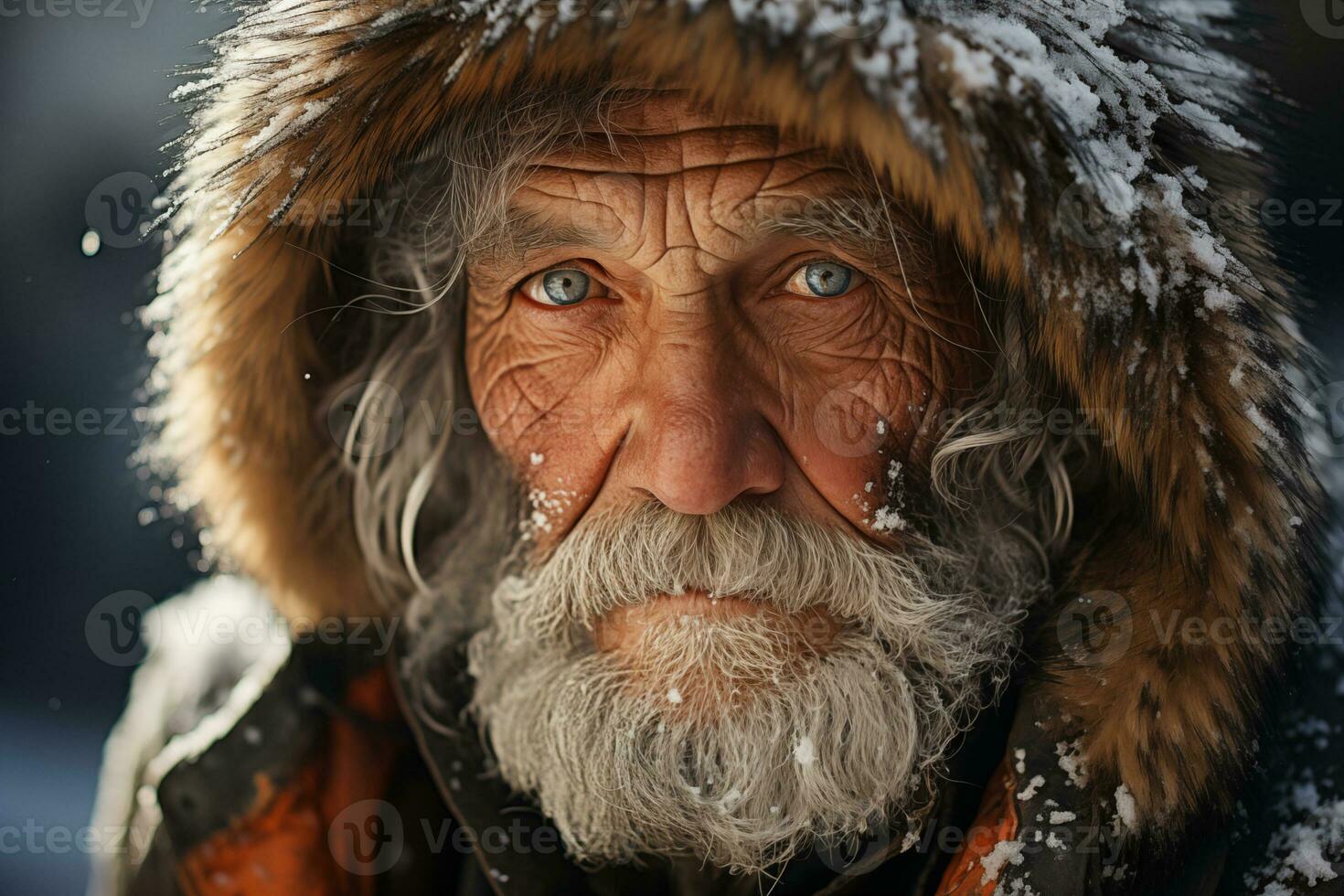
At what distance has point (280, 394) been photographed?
1.90 meters

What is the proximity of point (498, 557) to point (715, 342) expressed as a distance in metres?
0.72

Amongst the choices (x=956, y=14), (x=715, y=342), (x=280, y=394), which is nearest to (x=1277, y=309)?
(x=956, y=14)

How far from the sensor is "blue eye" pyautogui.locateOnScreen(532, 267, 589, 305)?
1579 millimetres

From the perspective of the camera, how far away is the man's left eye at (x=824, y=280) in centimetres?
150

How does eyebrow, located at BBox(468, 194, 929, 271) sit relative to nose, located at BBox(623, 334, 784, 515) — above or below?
above

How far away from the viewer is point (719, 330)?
1447 millimetres

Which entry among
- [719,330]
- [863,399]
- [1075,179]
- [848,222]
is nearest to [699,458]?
[719,330]

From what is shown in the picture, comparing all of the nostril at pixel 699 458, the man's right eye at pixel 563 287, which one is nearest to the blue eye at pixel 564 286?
the man's right eye at pixel 563 287

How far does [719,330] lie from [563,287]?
1.01 ft

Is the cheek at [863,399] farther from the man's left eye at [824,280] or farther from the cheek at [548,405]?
the cheek at [548,405]

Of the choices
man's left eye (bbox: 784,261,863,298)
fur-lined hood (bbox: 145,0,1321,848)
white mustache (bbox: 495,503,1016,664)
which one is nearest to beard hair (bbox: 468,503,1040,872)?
white mustache (bbox: 495,503,1016,664)

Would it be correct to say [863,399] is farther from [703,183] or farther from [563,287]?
[563,287]

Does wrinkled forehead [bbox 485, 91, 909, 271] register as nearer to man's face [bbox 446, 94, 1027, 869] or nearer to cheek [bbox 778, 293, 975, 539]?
man's face [bbox 446, 94, 1027, 869]

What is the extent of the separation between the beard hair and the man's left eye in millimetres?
367
